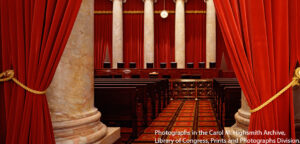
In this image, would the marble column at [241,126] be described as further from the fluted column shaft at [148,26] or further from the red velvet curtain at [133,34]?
the red velvet curtain at [133,34]

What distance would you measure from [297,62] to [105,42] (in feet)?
42.0

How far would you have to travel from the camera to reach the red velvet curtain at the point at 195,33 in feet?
44.9

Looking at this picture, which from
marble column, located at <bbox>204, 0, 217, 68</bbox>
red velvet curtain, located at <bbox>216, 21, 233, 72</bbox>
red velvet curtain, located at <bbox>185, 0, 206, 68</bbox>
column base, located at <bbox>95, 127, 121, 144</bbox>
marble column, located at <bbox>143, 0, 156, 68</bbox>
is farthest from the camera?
red velvet curtain, located at <bbox>185, 0, 206, 68</bbox>

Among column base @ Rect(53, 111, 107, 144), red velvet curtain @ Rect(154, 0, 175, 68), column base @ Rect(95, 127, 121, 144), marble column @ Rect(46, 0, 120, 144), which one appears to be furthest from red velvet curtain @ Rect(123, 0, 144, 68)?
column base @ Rect(53, 111, 107, 144)

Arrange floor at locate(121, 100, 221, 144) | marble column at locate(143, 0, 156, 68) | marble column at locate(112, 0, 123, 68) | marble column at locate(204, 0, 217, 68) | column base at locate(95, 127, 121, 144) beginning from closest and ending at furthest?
column base at locate(95, 127, 121, 144) < floor at locate(121, 100, 221, 144) < marble column at locate(204, 0, 217, 68) < marble column at locate(143, 0, 156, 68) < marble column at locate(112, 0, 123, 68)

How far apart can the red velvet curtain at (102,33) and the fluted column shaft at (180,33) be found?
12.0ft

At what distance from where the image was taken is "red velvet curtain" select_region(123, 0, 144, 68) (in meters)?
13.9

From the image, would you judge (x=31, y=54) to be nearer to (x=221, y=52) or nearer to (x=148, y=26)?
(x=148, y=26)

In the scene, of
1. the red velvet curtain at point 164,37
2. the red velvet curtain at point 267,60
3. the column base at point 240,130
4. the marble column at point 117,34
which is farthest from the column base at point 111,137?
the red velvet curtain at point 164,37

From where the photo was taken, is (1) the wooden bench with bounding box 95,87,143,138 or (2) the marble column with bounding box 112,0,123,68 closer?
(1) the wooden bench with bounding box 95,87,143,138

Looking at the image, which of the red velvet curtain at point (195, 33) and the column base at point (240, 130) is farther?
the red velvet curtain at point (195, 33)

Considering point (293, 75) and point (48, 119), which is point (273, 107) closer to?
point (293, 75)

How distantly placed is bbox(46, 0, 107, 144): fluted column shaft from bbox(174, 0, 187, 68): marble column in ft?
35.0

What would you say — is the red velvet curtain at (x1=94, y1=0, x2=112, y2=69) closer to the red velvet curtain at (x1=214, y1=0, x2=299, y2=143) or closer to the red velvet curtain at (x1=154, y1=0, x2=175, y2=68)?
the red velvet curtain at (x1=154, y1=0, x2=175, y2=68)
